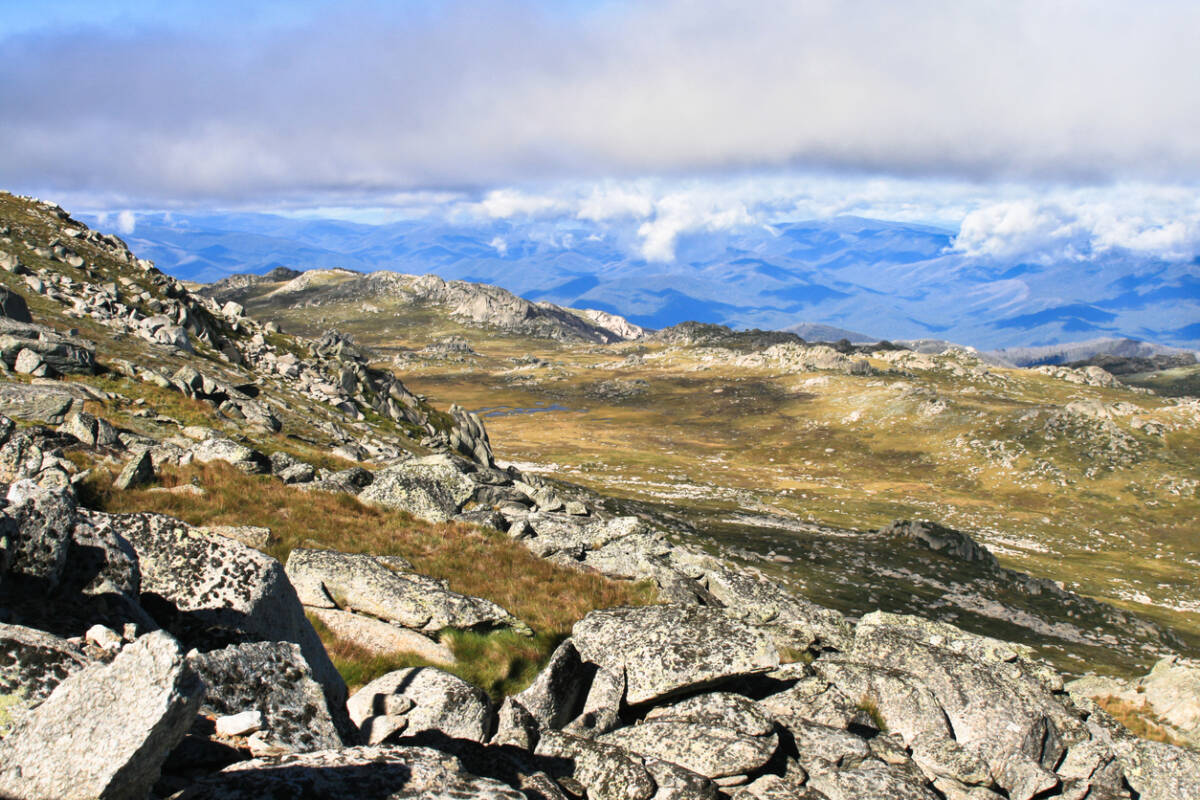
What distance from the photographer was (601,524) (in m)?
30.6

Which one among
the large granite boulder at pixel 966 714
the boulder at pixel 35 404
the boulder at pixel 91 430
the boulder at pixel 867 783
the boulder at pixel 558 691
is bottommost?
the large granite boulder at pixel 966 714

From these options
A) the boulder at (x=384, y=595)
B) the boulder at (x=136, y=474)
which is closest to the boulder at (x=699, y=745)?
the boulder at (x=384, y=595)

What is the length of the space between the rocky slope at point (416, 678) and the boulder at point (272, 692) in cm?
4

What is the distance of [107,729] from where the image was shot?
585 centimetres

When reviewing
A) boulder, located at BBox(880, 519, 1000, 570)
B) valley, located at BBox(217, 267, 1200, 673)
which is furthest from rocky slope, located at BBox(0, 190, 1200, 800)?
boulder, located at BBox(880, 519, 1000, 570)

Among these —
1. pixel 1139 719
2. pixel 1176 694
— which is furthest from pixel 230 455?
pixel 1176 694

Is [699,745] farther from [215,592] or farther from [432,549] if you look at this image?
[432,549]

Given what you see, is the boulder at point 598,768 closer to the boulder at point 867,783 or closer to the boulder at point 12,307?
the boulder at point 867,783

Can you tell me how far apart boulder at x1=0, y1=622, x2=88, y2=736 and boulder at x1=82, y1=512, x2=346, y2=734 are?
11.2ft

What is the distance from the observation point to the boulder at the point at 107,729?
220 inches

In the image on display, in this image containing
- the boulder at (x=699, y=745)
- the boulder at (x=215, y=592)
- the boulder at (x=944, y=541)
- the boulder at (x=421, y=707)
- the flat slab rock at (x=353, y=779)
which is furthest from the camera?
the boulder at (x=944, y=541)

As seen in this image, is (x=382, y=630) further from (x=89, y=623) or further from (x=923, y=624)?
(x=923, y=624)

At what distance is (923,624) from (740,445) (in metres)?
128

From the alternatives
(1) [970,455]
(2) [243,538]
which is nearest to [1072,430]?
(1) [970,455]
